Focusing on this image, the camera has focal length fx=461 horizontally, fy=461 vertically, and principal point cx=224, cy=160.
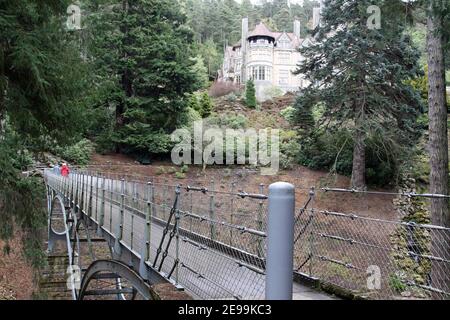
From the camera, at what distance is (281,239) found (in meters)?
1.91

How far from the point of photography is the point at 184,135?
28.7 metres

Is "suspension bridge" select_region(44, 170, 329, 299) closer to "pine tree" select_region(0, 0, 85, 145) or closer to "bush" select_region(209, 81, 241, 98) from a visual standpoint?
"pine tree" select_region(0, 0, 85, 145)

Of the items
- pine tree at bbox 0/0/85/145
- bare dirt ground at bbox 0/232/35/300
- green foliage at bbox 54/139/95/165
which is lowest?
bare dirt ground at bbox 0/232/35/300

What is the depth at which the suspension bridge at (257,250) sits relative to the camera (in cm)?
418

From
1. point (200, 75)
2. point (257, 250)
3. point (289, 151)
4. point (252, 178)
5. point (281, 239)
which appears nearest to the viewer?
point (281, 239)

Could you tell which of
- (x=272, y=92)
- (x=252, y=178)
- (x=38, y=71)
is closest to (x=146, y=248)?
(x=38, y=71)

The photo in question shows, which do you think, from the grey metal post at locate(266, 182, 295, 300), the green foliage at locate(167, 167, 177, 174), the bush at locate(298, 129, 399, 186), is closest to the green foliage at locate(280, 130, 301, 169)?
the bush at locate(298, 129, 399, 186)

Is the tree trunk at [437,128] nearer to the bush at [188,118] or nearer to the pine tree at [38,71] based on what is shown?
the pine tree at [38,71]

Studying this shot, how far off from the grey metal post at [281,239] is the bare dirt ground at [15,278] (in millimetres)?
14176

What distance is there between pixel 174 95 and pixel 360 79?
12787 millimetres

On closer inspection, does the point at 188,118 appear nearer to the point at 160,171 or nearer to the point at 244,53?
the point at 160,171

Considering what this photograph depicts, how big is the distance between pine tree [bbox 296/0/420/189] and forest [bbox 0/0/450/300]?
0.20 ft

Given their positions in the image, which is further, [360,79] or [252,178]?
[252,178]

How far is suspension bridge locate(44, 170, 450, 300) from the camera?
4.18 metres
